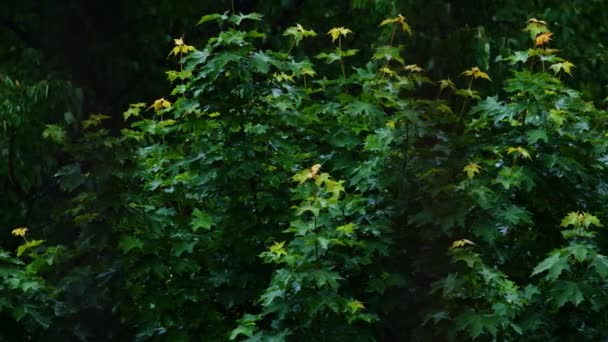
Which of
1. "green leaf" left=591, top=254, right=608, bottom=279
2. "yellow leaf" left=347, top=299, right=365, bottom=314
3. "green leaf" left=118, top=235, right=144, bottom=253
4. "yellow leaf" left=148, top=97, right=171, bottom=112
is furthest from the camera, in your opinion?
"yellow leaf" left=148, top=97, right=171, bottom=112

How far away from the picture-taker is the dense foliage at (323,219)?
5582mm

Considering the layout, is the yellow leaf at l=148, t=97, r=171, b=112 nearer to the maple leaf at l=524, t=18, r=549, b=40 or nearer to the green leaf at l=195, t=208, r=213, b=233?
the green leaf at l=195, t=208, r=213, b=233

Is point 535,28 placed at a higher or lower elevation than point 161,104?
higher

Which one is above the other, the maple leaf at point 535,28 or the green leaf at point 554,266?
the maple leaf at point 535,28

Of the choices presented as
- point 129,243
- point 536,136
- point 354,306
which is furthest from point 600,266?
point 129,243

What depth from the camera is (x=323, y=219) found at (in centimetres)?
550

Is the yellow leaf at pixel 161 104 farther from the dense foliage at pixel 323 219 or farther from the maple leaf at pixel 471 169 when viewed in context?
the maple leaf at pixel 471 169

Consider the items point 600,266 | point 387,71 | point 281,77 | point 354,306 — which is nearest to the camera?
point 354,306

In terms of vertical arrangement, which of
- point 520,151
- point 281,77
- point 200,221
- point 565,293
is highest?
point 281,77

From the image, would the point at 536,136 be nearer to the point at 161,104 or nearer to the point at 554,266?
the point at 554,266

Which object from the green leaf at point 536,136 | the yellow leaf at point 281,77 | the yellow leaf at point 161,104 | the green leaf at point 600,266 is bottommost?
the green leaf at point 600,266

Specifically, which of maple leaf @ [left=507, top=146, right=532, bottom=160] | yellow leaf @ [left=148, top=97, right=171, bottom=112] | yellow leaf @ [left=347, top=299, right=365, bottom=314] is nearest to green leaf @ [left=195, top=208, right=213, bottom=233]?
yellow leaf @ [left=148, top=97, right=171, bottom=112]

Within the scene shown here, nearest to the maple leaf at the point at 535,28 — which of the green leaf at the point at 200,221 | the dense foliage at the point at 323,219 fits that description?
the dense foliage at the point at 323,219

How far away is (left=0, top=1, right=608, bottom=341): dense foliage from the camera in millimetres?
5582
